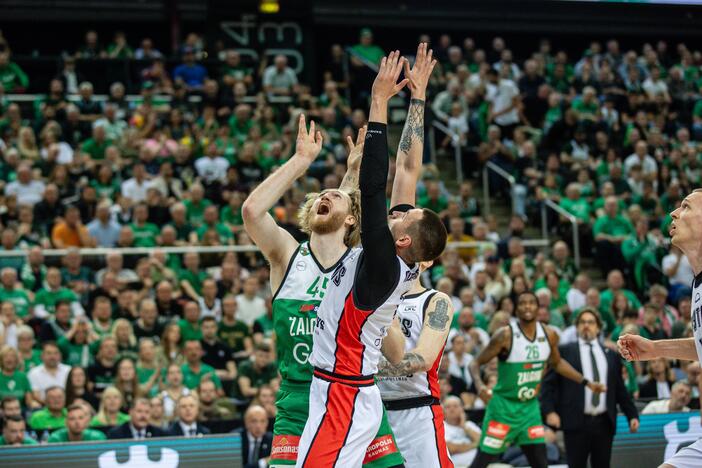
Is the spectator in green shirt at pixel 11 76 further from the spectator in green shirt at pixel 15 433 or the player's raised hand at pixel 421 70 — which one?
the player's raised hand at pixel 421 70

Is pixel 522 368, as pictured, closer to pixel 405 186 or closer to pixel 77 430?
pixel 405 186

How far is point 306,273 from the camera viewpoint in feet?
20.0

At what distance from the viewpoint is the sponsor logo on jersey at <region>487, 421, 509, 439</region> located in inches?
375

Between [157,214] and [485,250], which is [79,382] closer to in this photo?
[157,214]

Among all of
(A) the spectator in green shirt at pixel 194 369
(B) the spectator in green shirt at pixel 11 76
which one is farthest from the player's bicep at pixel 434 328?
(B) the spectator in green shirt at pixel 11 76

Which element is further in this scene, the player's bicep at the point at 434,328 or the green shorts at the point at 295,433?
the player's bicep at the point at 434,328

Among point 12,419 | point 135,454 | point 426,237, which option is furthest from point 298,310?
point 12,419

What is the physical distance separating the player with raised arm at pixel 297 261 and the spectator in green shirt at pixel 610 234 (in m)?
11.4

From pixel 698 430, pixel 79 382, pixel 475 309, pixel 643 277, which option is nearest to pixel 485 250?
pixel 475 309

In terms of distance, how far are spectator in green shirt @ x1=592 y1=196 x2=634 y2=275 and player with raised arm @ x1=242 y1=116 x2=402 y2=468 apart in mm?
11442

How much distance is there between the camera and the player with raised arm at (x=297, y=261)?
19.3 ft

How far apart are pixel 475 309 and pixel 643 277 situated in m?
3.58

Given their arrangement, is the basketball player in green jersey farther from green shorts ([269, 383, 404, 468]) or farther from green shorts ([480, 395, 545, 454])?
green shorts ([269, 383, 404, 468])

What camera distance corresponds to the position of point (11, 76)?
1864 cm
